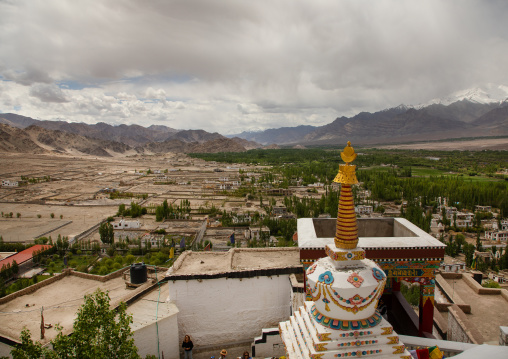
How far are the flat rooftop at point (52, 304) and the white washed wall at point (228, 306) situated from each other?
5.47 feet

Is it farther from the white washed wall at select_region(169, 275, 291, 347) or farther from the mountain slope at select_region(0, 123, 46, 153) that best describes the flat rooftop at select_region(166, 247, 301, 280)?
the mountain slope at select_region(0, 123, 46, 153)

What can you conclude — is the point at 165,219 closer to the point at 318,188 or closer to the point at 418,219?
the point at 418,219

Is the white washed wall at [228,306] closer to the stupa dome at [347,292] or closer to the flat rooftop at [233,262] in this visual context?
the flat rooftop at [233,262]

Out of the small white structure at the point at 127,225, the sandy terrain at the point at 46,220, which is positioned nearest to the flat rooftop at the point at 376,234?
the small white structure at the point at 127,225

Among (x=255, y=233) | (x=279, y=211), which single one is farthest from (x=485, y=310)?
(x=279, y=211)

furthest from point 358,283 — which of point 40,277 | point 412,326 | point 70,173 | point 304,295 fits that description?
point 70,173

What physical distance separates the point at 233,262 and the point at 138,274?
3182 millimetres

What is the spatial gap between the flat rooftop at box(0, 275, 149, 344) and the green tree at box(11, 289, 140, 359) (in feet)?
9.18

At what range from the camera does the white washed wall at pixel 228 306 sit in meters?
8.97

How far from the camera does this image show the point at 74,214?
136 ft

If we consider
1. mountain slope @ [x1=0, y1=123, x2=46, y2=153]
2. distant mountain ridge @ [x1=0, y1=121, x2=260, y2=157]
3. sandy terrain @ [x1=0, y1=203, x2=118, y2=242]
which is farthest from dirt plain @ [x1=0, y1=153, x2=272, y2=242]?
distant mountain ridge @ [x1=0, y1=121, x2=260, y2=157]

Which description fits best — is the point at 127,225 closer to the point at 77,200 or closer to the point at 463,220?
the point at 77,200

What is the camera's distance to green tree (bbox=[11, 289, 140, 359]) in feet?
18.2

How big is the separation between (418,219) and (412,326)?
22678 millimetres
